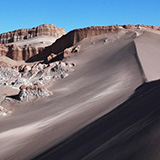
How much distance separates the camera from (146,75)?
1453 cm

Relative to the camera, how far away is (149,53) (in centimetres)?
2173

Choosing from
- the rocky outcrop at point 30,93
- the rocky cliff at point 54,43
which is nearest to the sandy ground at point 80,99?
the rocky outcrop at point 30,93

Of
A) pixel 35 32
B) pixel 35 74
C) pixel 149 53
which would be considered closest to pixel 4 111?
pixel 35 74

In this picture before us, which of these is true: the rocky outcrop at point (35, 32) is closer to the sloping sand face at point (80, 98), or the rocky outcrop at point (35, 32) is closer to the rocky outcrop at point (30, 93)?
the sloping sand face at point (80, 98)

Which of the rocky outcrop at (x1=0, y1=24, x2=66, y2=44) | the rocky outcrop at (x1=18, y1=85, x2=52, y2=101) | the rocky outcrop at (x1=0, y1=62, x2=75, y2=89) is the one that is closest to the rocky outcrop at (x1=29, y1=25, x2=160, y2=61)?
the rocky outcrop at (x1=0, y1=62, x2=75, y2=89)

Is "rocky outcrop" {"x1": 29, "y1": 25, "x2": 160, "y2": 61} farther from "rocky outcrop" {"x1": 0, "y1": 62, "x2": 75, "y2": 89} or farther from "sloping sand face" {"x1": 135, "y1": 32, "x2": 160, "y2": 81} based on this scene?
"rocky outcrop" {"x1": 0, "y1": 62, "x2": 75, "y2": 89}

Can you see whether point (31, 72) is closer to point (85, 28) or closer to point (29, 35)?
point (85, 28)

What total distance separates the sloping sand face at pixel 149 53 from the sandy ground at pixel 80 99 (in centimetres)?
42

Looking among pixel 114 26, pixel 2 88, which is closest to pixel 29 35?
pixel 114 26

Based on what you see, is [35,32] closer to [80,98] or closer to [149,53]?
[149,53]

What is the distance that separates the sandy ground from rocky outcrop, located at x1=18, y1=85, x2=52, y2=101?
1.98 ft

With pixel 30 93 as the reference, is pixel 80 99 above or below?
below

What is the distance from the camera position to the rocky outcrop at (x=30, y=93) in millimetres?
16766

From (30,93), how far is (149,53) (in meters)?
9.46
